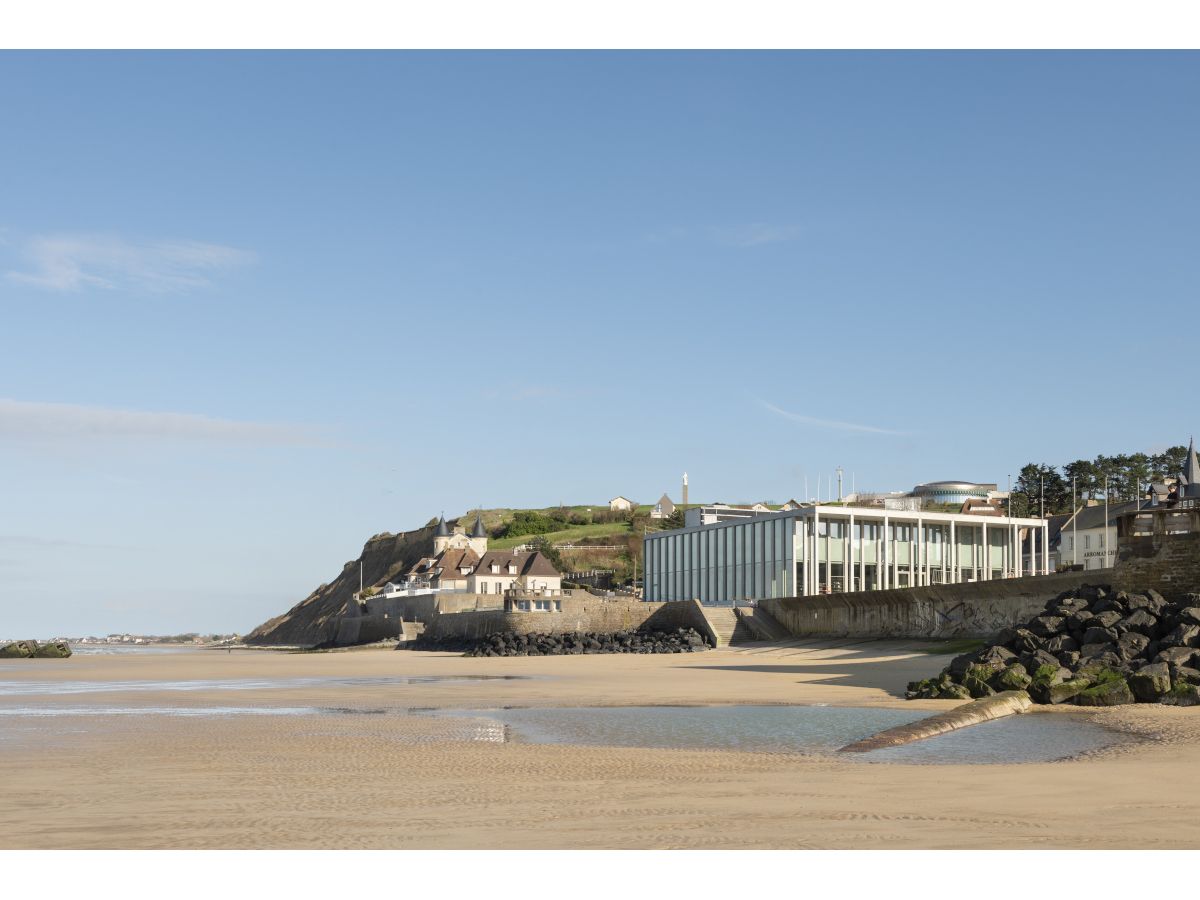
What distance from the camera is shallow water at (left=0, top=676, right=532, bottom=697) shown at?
1314 inches

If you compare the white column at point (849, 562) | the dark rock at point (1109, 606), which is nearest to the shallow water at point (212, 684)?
the dark rock at point (1109, 606)

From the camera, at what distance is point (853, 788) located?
11.7m

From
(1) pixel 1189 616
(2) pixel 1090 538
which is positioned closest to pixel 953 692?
(1) pixel 1189 616

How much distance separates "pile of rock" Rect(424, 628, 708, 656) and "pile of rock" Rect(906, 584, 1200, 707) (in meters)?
32.8

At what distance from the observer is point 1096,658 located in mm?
23734

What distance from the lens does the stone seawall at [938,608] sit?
40594 mm

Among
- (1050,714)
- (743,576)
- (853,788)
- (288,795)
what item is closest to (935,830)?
(853,788)

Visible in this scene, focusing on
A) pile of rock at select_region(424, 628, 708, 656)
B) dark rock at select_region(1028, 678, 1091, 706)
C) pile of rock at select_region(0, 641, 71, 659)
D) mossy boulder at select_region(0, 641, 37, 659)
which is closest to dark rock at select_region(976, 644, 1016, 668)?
dark rock at select_region(1028, 678, 1091, 706)

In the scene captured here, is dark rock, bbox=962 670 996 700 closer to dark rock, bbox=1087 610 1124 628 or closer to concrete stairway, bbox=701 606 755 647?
dark rock, bbox=1087 610 1124 628

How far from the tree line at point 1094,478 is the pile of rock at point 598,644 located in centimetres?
8347

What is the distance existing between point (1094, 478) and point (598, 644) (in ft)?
322

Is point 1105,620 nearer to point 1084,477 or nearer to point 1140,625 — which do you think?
point 1140,625
